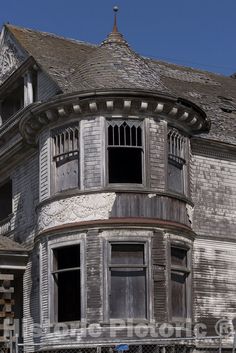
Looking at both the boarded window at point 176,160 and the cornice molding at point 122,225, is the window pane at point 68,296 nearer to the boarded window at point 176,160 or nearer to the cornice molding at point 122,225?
the cornice molding at point 122,225

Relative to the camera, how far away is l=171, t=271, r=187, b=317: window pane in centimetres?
2391

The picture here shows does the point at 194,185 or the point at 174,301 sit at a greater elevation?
the point at 194,185

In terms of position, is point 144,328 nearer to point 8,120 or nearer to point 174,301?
point 174,301

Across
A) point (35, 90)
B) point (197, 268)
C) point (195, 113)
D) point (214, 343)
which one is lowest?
point (214, 343)

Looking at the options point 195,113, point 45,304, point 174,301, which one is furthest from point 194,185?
point 45,304

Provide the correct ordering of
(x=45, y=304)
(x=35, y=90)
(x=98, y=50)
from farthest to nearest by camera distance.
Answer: (x=35, y=90) < (x=98, y=50) < (x=45, y=304)

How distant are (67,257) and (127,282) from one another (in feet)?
6.96

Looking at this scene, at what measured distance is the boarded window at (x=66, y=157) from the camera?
24.6 meters

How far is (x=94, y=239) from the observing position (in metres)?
23.4

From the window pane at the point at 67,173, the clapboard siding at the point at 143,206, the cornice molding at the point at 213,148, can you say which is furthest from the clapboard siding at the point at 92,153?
the cornice molding at the point at 213,148

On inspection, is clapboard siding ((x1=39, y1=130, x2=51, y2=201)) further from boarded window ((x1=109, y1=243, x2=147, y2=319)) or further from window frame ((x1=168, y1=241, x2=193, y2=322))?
window frame ((x1=168, y1=241, x2=193, y2=322))

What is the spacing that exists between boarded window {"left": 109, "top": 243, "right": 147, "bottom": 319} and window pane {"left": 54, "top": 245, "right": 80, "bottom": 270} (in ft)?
3.94

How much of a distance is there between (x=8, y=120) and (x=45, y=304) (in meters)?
8.15

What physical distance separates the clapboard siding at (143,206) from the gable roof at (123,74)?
3.35 meters
